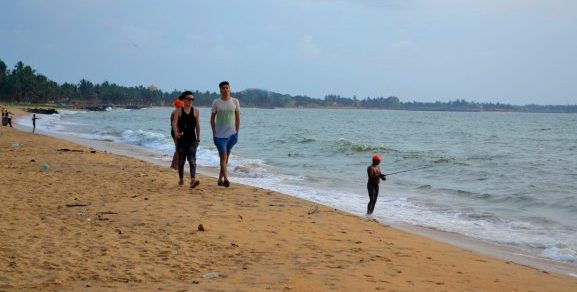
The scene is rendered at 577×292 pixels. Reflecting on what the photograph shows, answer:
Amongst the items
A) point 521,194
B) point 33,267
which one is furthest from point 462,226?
point 33,267

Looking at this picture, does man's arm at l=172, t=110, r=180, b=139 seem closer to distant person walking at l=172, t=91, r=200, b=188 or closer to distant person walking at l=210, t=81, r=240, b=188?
distant person walking at l=172, t=91, r=200, b=188

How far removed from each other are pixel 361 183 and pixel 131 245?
973cm

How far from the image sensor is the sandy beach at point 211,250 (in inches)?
174

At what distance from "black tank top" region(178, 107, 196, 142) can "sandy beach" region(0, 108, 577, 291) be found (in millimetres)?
910

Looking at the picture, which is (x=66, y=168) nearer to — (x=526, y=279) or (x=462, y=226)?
(x=462, y=226)

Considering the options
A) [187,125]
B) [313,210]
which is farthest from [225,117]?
[313,210]

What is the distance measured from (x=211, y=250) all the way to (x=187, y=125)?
3.88 m

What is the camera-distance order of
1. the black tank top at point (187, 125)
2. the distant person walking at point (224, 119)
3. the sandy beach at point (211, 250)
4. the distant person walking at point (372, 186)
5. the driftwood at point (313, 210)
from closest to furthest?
the sandy beach at point (211, 250), the driftwood at point (313, 210), the black tank top at point (187, 125), the distant person walking at point (224, 119), the distant person walking at point (372, 186)

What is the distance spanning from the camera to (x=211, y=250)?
5297mm

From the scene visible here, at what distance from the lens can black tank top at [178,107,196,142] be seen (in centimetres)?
881

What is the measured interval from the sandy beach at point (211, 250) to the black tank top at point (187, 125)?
910 millimetres

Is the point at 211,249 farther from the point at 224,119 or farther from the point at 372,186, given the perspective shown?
the point at 372,186

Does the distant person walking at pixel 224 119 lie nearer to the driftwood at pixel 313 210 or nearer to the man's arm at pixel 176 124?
the man's arm at pixel 176 124

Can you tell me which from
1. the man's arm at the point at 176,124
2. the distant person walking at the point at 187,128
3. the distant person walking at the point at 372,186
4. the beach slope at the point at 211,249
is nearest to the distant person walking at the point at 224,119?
the distant person walking at the point at 187,128
